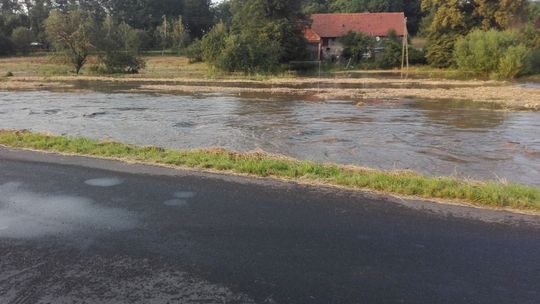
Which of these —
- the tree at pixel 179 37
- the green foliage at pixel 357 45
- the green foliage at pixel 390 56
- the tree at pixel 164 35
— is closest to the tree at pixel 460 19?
the green foliage at pixel 390 56

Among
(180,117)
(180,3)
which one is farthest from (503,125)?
(180,3)

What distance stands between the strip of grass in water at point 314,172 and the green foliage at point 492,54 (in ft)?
143

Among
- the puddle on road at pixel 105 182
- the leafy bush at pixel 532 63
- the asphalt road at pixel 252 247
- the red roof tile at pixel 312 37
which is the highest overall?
the red roof tile at pixel 312 37

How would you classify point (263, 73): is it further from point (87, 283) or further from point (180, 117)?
point (87, 283)

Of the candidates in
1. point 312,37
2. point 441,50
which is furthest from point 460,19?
point 312,37

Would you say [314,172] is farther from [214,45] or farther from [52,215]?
[214,45]

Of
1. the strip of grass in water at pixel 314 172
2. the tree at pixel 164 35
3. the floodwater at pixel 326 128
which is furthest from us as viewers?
the tree at pixel 164 35

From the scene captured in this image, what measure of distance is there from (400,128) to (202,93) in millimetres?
19301

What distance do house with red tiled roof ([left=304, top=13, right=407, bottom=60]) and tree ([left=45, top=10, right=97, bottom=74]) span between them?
3151 cm

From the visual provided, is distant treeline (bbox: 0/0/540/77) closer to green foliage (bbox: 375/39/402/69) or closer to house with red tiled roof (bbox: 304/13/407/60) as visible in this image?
green foliage (bbox: 375/39/402/69)

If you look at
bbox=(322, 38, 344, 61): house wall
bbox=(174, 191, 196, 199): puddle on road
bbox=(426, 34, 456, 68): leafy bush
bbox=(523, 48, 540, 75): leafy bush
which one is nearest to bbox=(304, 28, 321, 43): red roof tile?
bbox=(322, 38, 344, 61): house wall

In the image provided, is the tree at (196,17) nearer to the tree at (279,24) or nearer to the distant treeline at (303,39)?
the distant treeline at (303,39)

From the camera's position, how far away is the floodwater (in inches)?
547

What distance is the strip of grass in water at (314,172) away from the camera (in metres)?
7.79
